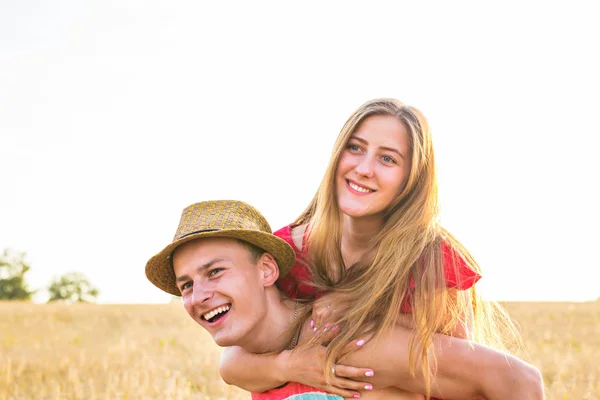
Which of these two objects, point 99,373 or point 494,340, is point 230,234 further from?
point 99,373

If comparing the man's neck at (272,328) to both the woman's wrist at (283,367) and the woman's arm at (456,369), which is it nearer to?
the woman's wrist at (283,367)

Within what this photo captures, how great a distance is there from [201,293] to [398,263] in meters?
1.19

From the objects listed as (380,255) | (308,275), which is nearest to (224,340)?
(308,275)

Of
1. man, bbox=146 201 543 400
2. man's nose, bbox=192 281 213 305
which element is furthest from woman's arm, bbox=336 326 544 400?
man's nose, bbox=192 281 213 305

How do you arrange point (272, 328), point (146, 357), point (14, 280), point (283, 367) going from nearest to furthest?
point (283, 367)
point (272, 328)
point (146, 357)
point (14, 280)

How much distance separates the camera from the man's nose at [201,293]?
13.3 feet

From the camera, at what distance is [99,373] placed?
843 centimetres

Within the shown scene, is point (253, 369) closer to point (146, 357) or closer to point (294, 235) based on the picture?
point (294, 235)

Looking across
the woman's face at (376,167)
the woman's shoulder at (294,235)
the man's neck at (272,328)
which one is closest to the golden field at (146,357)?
the woman's shoulder at (294,235)

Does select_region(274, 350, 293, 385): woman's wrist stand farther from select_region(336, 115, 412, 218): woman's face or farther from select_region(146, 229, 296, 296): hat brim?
select_region(336, 115, 412, 218): woman's face

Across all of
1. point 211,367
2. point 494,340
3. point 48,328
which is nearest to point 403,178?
point 494,340

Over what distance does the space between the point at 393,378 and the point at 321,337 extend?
1.55 ft

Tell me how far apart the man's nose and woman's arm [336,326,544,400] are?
33.5 inches

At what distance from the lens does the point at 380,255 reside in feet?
15.0
